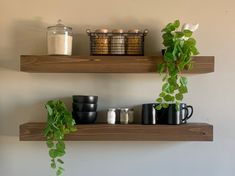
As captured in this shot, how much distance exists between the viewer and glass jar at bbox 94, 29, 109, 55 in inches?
60.1

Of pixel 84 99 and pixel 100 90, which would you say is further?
pixel 100 90

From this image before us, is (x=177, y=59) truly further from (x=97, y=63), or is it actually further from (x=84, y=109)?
(x=84, y=109)

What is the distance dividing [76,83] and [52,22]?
1.18 ft

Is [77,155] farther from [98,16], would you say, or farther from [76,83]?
[98,16]

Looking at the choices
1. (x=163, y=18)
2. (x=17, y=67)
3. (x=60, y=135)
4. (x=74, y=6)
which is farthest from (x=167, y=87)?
(x=17, y=67)

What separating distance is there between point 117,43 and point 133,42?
8 centimetres

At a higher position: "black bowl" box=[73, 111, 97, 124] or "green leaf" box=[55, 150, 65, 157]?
"black bowl" box=[73, 111, 97, 124]

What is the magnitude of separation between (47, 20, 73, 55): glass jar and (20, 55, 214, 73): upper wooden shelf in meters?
0.05

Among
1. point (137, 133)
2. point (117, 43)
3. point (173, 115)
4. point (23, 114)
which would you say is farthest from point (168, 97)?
point (23, 114)

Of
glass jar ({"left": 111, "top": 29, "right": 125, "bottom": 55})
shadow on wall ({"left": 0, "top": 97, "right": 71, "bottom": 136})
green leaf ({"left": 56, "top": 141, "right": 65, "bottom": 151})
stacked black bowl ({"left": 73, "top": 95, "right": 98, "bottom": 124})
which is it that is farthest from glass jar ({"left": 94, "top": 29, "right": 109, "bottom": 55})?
green leaf ({"left": 56, "top": 141, "right": 65, "bottom": 151})

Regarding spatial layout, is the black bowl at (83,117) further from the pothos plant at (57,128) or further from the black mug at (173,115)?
the black mug at (173,115)

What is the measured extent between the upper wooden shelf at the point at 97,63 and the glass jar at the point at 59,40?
47 millimetres

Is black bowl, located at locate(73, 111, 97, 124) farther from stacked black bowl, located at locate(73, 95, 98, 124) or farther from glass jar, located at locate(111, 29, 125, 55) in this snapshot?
glass jar, located at locate(111, 29, 125, 55)

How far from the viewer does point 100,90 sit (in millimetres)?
1664
